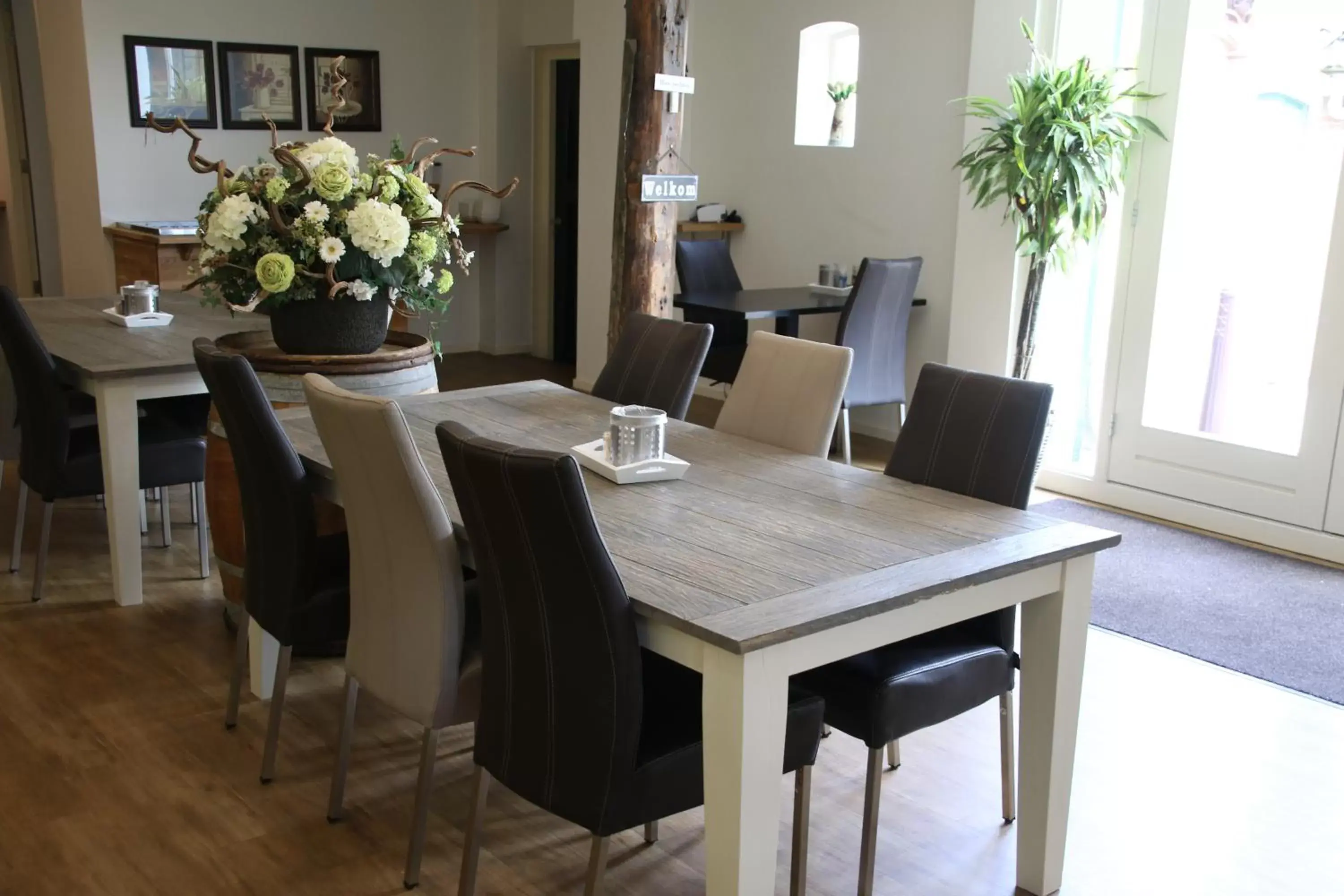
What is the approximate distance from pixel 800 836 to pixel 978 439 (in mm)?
943

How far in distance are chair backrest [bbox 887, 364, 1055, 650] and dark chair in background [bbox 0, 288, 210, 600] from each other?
214cm

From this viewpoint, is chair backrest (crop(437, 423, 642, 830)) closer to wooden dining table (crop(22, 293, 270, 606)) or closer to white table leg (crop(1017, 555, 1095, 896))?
white table leg (crop(1017, 555, 1095, 896))

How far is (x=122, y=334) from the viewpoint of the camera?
13.8 ft

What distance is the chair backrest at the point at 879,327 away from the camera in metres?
5.25

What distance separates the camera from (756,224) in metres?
6.88

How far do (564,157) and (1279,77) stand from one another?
4523 mm

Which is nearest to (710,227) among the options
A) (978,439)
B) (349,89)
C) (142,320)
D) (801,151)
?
(801,151)

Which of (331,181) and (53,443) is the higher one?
(331,181)

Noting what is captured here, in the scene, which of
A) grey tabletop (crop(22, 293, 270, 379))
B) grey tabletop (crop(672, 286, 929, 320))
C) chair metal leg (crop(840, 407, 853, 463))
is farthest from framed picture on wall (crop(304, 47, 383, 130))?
chair metal leg (crop(840, 407, 853, 463))

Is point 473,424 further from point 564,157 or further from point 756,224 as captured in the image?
point 564,157

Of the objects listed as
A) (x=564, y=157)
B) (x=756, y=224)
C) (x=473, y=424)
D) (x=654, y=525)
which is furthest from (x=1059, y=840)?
(x=564, y=157)

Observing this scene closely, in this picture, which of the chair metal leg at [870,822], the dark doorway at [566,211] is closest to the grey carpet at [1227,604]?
the chair metal leg at [870,822]

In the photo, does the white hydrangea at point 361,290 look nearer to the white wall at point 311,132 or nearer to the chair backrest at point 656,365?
the chair backrest at point 656,365

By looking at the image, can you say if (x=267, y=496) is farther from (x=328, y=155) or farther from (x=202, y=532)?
(x=202, y=532)
